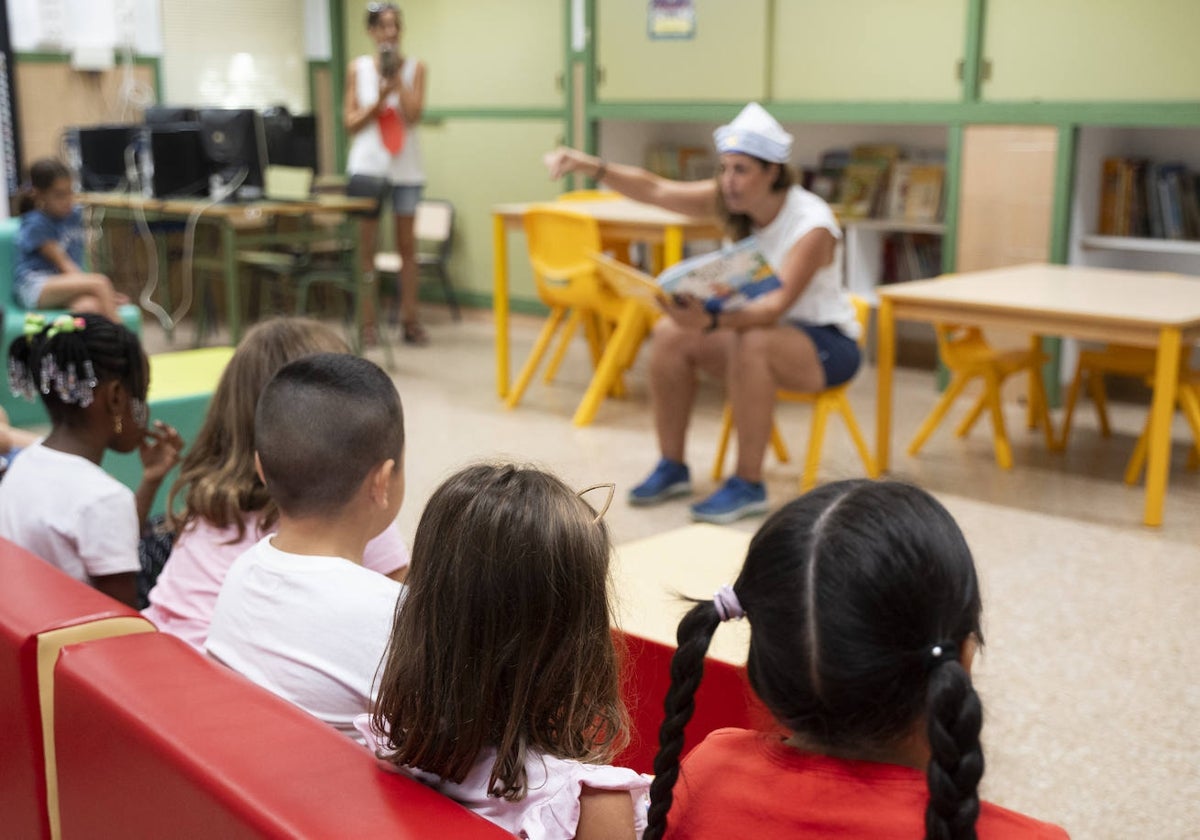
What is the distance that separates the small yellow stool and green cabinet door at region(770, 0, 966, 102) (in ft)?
10.1

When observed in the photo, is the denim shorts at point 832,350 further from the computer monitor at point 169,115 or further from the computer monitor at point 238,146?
the computer monitor at point 169,115

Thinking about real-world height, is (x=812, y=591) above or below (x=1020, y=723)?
above

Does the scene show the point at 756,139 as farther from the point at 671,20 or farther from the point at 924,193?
the point at 671,20

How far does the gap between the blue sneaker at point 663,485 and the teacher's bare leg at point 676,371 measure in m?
0.03

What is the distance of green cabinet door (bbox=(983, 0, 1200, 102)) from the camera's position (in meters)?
4.72

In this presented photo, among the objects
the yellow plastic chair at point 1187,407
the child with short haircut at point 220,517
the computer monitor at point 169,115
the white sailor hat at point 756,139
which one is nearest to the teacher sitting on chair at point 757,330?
the white sailor hat at point 756,139

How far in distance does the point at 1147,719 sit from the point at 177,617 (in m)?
1.83

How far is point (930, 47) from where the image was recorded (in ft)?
17.6

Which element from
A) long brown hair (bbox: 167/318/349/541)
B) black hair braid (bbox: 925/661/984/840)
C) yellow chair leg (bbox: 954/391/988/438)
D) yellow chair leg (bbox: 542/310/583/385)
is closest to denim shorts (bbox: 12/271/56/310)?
yellow chair leg (bbox: 542/310/583/385)

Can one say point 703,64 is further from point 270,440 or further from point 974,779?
point 974,779

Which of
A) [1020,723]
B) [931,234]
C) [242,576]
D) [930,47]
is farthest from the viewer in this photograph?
[931,234]

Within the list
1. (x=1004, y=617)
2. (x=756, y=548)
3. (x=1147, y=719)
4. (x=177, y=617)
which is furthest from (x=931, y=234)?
(x=756, y=548)

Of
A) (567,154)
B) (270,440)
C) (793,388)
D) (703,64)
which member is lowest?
(793,388)

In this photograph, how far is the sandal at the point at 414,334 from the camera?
6664 millimetres
